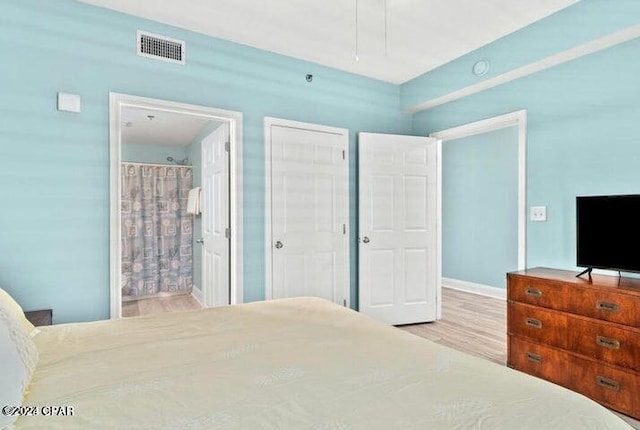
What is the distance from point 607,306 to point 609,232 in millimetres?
513

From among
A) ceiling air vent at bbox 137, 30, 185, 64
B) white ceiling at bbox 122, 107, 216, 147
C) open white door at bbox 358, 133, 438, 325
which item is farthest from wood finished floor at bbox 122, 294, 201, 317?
ceiling air vent at bbox 137, 30, 185, 64

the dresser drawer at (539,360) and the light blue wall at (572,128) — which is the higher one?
the light blue wall at (572,128)

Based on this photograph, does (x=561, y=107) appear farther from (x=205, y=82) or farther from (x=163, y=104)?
(x=163, y=104)

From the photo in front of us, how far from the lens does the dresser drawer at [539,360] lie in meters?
2.34

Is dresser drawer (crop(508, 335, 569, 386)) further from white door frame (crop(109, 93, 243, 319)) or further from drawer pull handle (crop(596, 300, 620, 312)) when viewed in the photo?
white door frame (crop(109, 93, 243, 319))

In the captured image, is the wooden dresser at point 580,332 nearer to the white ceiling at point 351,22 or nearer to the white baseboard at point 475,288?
the white ceiling at point 351,22

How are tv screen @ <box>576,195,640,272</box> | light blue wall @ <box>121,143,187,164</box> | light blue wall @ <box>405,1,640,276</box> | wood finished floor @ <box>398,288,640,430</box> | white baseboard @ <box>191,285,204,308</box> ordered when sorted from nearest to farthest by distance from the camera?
tv screen @ <box>576,195,640,272</box>, light blue wall @ <box>405,1,640,276</box>, wood finished floor @ <box>398,288,640,430</box>, white baseboard @ <box>191,285,204,308</box>, light blue wall @ <box>121,143,187,164</box>

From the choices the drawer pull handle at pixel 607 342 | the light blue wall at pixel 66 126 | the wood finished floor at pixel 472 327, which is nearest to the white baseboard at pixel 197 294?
the light blue wall at pixel 66 126

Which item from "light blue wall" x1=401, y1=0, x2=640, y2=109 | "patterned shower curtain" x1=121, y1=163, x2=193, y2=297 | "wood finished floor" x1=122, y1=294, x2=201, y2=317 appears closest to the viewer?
"light blue wall" x1=401, y1=0, x2=640, y2=109

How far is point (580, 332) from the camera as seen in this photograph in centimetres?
226

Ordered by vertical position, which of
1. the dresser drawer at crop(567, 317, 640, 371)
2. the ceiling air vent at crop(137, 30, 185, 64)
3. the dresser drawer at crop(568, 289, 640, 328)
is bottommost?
the dresser drawer at crop(567, 317, 640, 371)

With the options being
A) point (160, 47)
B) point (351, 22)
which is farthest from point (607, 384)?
point (160, 47)

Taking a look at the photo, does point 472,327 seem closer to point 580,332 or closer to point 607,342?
point 580,332

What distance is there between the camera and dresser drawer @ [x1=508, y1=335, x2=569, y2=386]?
2340 mm
